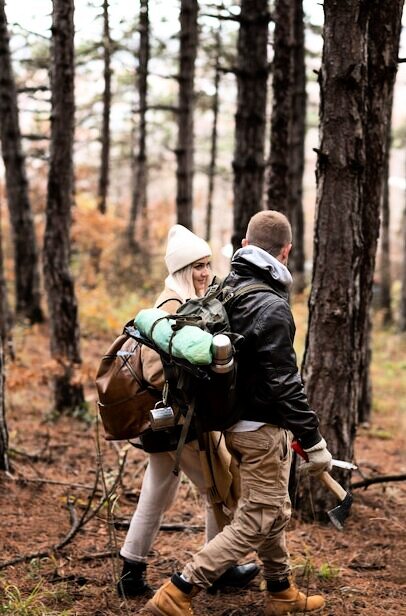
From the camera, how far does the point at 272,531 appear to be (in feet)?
12.0

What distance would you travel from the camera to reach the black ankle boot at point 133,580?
4.06m

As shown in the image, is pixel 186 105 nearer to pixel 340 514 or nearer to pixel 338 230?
pixel 338 230

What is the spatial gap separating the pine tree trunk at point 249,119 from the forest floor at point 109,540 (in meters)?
2.90

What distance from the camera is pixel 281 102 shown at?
782 centimetres

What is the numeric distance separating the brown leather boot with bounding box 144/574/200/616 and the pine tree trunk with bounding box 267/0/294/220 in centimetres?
532

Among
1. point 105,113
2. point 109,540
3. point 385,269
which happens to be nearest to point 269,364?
point 109,540

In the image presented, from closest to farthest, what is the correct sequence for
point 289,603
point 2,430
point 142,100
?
point 289,603 → point 2,430 → point 142,100

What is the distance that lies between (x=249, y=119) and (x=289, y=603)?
6234 mm

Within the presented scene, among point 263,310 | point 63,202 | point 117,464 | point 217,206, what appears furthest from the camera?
point 217,206

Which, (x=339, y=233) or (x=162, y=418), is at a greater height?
(x=339, y=233)

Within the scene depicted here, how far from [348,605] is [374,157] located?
355cm

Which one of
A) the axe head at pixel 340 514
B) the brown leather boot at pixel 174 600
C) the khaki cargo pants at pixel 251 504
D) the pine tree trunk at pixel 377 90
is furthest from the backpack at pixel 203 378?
the pine tree trunk at pixel 377 90

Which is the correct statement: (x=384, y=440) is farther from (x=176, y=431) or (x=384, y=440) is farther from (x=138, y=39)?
(x=138, y=39)

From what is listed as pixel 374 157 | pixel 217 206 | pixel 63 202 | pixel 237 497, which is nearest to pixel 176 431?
pixel 237 497
